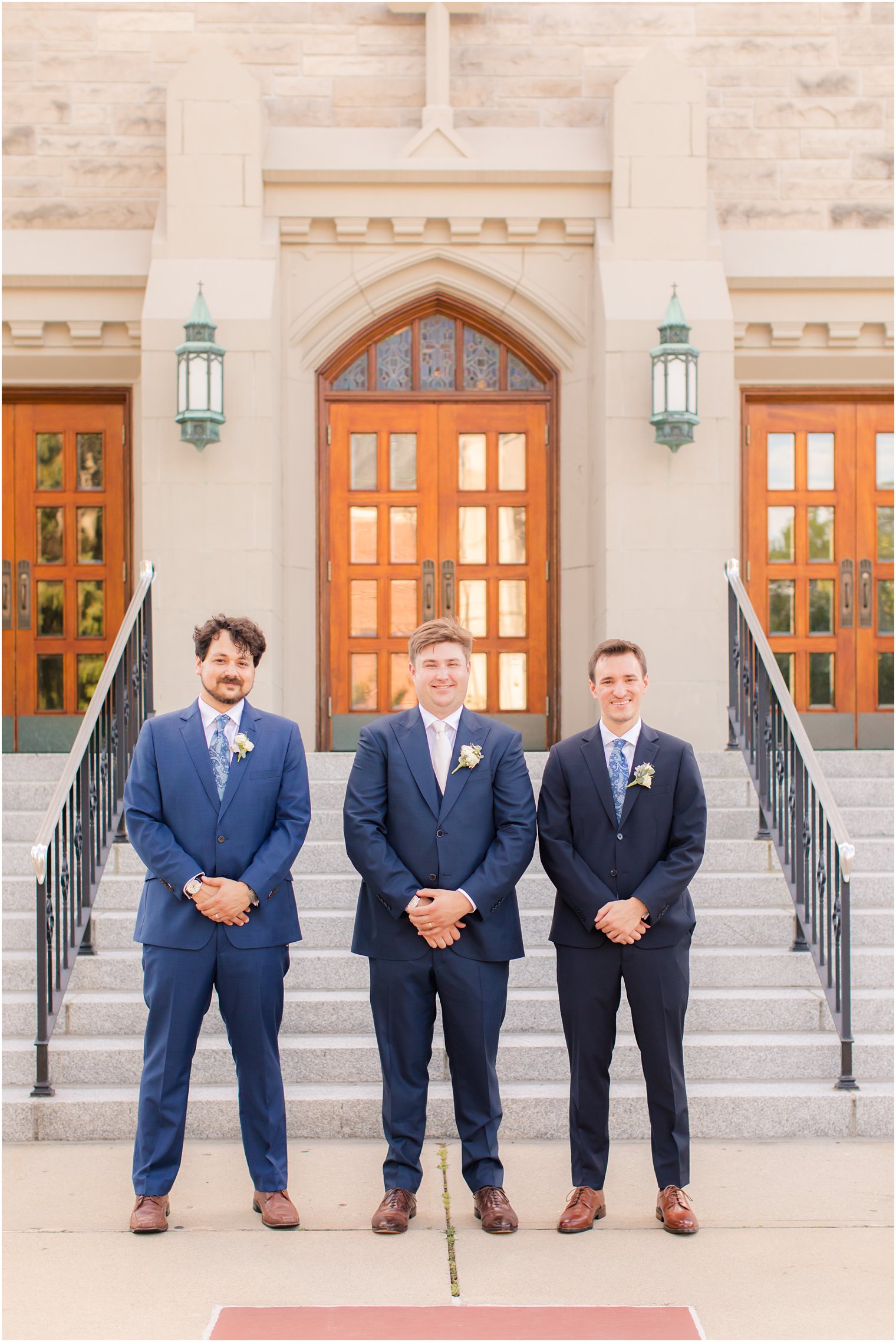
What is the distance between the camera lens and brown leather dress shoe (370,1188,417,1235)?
3.80 metres

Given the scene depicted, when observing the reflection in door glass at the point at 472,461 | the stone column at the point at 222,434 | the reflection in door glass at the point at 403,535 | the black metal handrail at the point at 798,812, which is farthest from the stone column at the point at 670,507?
the stone column at the point at 222,434

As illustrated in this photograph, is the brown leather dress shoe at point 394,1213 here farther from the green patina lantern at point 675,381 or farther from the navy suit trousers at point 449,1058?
the green patina lantern at point 675,381

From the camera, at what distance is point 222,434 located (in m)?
7.59

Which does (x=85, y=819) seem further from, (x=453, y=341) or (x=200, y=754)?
(x=453, y=341)

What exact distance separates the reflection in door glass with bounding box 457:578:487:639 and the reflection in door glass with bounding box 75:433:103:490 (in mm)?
2628

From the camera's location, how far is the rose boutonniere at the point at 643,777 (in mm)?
3936

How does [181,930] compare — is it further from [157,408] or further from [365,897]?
[157,408]

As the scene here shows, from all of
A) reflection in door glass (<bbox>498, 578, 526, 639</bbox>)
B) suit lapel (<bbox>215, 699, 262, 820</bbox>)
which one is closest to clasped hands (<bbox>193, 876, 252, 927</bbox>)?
suit lapel (<bbox>215, 699, 262, 820</bbox>)

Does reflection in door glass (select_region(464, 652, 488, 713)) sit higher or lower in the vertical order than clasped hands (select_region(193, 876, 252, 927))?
higher

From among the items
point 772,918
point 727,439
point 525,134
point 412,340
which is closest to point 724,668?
point 727,439

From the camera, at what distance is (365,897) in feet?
13.2

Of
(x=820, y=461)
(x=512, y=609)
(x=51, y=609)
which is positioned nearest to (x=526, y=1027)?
(x=512, y=609)

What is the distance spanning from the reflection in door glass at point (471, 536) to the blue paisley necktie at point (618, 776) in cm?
452

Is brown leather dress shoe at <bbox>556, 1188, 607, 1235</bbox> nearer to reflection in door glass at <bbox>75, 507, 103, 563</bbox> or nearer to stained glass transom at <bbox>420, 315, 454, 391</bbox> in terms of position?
stained glass transom at <bbox>420, 315, 454, 391</bbox>
